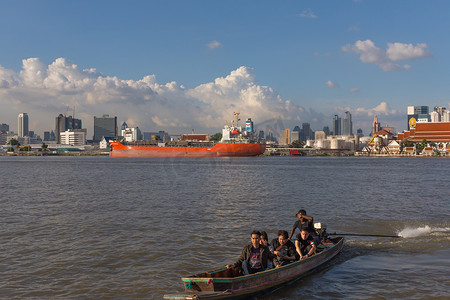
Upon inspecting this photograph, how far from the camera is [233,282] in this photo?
9391 millimetres

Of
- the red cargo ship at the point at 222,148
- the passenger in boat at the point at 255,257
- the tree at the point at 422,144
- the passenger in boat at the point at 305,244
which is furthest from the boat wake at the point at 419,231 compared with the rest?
the tree at the point at 422,144

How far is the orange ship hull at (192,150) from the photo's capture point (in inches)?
5085

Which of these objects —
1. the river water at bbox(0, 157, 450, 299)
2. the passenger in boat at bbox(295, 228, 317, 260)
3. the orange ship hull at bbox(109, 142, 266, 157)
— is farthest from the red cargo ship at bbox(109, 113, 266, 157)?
the passenger in boat at bbox(295, 228, 317, 260)

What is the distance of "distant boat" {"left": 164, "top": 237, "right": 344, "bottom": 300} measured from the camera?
912 cm

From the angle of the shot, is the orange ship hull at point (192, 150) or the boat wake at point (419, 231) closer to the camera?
the boat wake at point (419, 231)

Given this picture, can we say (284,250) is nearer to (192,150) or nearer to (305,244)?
(305,244)

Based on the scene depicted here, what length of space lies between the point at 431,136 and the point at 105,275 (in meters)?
221

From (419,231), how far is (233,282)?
1335cm

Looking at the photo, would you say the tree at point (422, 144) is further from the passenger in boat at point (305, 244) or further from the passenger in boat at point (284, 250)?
the passenger in boat at point (284, 250)

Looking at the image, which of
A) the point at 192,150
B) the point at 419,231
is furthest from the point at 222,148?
the point at 419,231

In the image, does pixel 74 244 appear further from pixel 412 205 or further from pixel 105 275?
Answer: pixel 412 205

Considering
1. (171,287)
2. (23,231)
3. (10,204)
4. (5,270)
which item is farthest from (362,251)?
(10,204)

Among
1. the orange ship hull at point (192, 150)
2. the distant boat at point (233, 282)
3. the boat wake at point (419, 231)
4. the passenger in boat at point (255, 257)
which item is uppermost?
the orange ship hull at point (192, 150)

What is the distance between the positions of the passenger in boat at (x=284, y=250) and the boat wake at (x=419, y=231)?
878 centimetres
